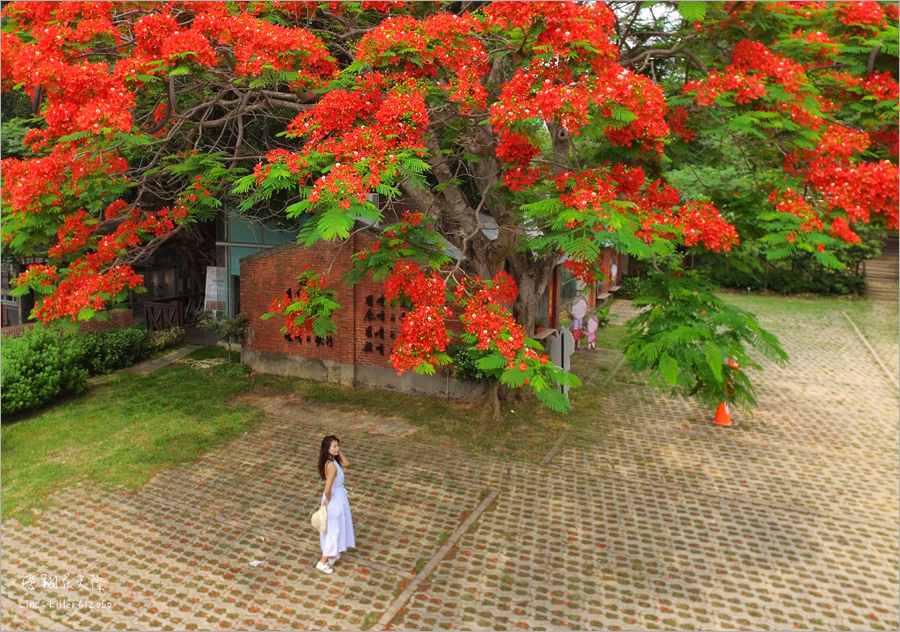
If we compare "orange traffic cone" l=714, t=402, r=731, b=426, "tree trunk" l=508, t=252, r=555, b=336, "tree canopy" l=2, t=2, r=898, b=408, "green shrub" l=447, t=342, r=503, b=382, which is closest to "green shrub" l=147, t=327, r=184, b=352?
"tree canopy" l=2, t=2, r=898, b=408

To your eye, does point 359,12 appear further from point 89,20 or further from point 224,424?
point 224,424

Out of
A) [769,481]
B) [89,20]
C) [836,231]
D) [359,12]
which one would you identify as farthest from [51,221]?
[769,481]

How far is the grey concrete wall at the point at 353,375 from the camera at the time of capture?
1339 cm

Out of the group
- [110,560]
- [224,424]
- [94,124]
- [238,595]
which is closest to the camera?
[238,595]

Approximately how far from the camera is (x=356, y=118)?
9.05 meters

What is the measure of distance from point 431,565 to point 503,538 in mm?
1086

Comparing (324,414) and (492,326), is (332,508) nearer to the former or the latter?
(492,326)

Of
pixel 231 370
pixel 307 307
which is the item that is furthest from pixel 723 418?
pixel 231 370

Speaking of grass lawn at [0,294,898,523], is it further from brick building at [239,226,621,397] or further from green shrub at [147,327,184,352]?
green shrub at [147,327,184,352]

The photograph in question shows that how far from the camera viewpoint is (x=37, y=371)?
12062 mm

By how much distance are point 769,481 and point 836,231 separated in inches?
157

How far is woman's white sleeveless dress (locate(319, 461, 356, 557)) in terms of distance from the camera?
694cm

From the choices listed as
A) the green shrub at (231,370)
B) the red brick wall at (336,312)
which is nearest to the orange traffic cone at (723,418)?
the red brick wall at (336,312)

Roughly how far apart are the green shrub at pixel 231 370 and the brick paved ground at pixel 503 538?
11.1 ft
